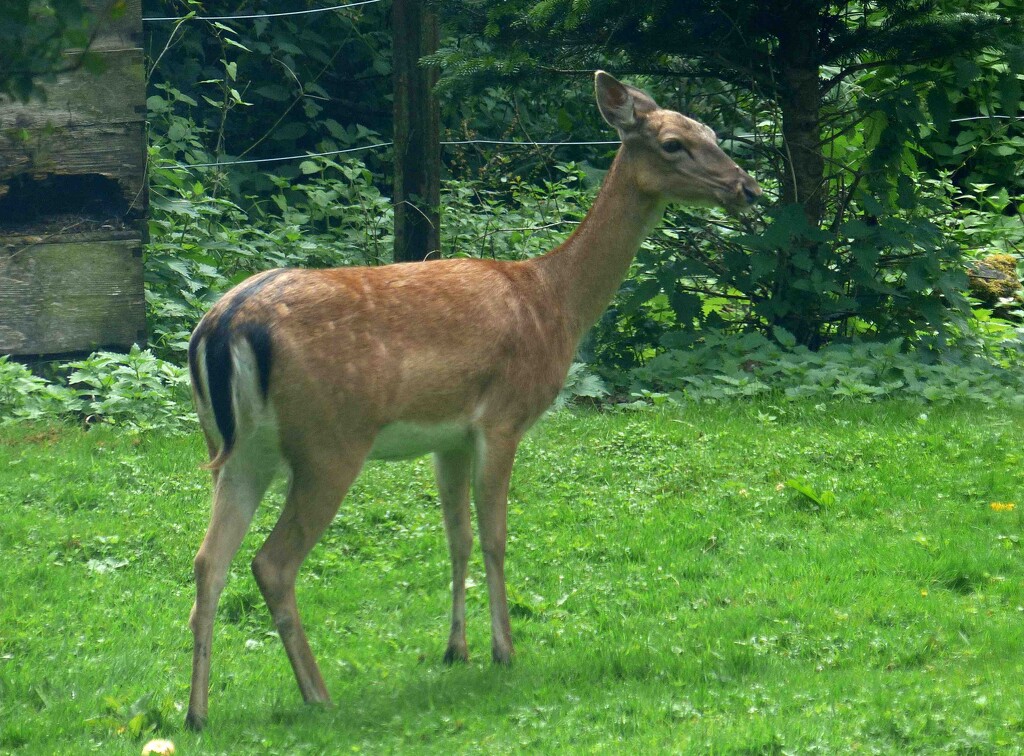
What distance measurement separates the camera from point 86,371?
8.57 m

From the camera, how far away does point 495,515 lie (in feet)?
17.9

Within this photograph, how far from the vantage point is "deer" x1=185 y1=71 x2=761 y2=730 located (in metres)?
4.77

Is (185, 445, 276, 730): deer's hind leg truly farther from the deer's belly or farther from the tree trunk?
the tree trunk

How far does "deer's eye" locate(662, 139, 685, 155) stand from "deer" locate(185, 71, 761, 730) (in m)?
0.50

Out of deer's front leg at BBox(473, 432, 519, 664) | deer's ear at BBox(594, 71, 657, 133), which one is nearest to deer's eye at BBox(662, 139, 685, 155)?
deer's ear at BBox(594, 71, 657, 133)

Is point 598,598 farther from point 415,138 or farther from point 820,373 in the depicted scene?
point 415,138

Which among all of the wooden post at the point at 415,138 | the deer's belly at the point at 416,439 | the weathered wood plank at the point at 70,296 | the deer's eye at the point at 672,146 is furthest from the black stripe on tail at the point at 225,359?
the wooden post at the point at 415,138

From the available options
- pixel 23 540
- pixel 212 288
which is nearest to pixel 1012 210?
pixel 212 288

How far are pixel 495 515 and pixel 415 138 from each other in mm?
5297

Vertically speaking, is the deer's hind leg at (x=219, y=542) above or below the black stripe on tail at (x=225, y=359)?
below

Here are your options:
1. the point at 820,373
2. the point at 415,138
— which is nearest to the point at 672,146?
the point at 820,373

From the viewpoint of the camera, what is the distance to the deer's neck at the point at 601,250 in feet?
19.7

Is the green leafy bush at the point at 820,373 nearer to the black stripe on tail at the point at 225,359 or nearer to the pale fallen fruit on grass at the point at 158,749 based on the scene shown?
the black stripe on tail at the point at 225,359

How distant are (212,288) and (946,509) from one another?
5594 mm
